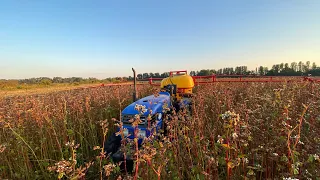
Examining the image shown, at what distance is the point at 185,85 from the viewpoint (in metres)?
5.52

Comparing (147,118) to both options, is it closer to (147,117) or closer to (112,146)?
(147,117)

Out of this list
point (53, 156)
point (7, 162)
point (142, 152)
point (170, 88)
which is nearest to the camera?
point (142, 152)

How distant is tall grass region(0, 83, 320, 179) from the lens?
1593mm

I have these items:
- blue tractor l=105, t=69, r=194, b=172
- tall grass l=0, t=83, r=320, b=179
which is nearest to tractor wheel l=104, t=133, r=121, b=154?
blue tractor l=105, t=69, r=194, b=172

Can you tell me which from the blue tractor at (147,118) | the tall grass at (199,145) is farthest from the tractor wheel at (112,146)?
the tall grass at (199,145)

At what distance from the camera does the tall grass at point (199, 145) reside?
159cm

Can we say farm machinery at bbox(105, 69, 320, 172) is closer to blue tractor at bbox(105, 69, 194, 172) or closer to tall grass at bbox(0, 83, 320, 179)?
blue tractor at bbox(105, 69, 194, 172)

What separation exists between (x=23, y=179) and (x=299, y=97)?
5.47m

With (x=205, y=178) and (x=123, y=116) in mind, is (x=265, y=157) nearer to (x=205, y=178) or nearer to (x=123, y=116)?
(x=205, y=178)

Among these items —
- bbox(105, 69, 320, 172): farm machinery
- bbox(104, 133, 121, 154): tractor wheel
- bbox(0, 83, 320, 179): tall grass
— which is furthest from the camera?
bbox(104, 133, 121, 154): tractor wheel

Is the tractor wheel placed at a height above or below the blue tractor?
below

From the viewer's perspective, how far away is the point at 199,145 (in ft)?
7.64

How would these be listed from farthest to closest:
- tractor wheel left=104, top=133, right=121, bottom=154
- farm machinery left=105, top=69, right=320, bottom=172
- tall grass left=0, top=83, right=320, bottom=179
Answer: tractor wheel left=104, top=133, right=121, bottom=154 → farm machinery left=105, top=69, right=320, bottom=172 → tall grass left=0, top=83, right=320, bottom=179

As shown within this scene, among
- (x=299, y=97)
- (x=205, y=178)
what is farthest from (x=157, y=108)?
(x=299, y=97)
